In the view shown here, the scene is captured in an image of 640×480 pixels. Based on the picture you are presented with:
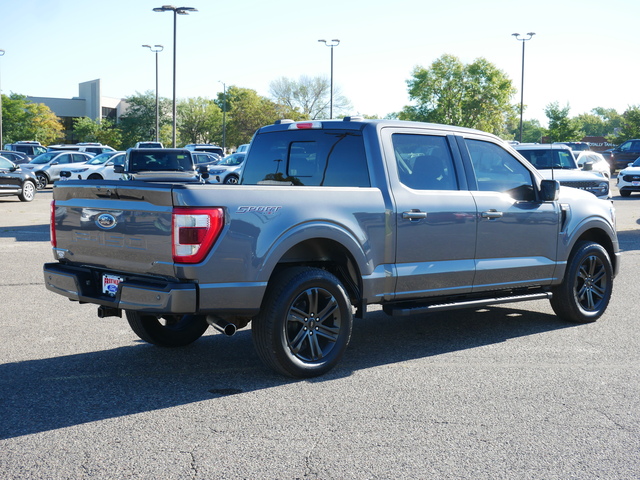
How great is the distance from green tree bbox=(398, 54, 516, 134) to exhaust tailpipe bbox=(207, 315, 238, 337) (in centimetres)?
8409

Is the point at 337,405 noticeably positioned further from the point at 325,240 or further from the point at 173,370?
the point at 173,370

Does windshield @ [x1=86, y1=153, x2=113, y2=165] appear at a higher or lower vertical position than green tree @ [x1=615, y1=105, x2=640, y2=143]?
lower

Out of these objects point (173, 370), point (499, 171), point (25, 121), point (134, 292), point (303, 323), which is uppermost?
point (25, 121)

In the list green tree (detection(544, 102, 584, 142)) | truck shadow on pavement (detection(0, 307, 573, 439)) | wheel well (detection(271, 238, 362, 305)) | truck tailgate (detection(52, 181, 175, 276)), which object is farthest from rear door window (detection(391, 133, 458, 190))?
green tree (detection(544, 102, 584, 142))

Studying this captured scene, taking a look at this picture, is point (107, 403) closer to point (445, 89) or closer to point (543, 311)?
point (543, 311)

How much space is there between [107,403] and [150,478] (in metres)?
1.35

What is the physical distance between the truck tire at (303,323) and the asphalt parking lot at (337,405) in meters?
0.18

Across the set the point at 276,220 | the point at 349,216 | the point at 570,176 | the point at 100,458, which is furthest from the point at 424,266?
the point at 570,176

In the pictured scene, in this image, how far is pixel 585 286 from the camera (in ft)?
25.7

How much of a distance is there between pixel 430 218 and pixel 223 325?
6.49 ft

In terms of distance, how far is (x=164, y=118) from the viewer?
83.6m

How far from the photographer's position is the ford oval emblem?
18.1 feet

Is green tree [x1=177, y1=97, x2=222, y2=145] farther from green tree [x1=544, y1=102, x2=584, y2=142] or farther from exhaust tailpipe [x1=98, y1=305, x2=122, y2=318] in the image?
exhaust tailpipe [x1=98, y1=305, x2=122, y2=318]

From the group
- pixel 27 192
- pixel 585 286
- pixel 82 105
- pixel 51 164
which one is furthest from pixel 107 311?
pixel 82 105
